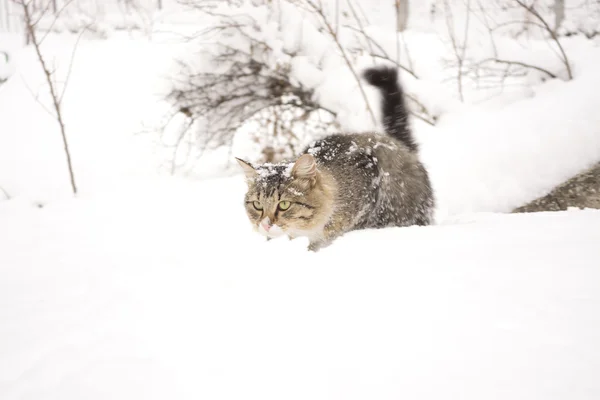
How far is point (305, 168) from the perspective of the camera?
2.46 metres

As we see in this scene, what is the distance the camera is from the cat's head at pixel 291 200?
98.0 inches

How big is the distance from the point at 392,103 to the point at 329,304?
7.46 feet

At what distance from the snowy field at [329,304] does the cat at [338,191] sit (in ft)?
0.72

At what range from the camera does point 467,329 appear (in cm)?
105

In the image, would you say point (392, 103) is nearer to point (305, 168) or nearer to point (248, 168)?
point (305, 168)

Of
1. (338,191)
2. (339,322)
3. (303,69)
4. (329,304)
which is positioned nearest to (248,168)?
(338,191)

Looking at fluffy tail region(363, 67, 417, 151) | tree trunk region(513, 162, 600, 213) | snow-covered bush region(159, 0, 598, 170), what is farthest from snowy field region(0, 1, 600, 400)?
snow-covered bush region(159, 0, 598, 170)

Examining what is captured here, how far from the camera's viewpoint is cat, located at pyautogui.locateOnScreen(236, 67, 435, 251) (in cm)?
253

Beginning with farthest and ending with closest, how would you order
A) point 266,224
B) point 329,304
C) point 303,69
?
point 303,69
point 266,224
point 329,304

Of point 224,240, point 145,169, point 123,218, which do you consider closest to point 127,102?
point 145,169

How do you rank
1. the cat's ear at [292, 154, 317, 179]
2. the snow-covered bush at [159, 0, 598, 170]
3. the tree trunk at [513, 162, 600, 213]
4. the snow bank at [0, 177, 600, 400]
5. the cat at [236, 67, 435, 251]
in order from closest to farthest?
the snow bank at [0, 177, 600, 400] → the cat's ear at [292, 154, 317, 179] → the cat at [236, 67, 435, 251] → the tree trunk at [513, 162, 600, 213] → the snow-covered bush at [159, 0, 598, 170]

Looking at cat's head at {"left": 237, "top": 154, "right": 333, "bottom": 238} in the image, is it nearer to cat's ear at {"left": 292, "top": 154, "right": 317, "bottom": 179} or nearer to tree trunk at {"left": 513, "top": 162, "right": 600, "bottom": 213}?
cat's ear at {"left": 292, "top": 154, "right": 317, "bottom": 179}

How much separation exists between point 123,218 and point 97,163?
2373 millimetres

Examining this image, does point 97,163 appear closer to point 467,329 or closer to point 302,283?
point 302,283
